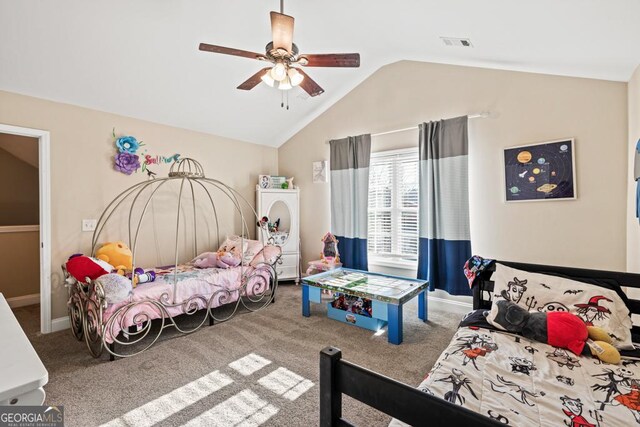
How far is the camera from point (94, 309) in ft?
8.04

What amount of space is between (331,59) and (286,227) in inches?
129

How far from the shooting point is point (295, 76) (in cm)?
218

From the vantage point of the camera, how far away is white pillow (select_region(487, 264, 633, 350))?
1763 mm

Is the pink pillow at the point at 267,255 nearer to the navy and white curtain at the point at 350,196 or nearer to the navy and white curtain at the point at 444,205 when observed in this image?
the navy and white curtain at the point at 350,196

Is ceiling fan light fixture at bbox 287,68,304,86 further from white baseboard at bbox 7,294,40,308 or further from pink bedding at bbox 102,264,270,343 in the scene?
white baseboard at bbox 7,294,40,308

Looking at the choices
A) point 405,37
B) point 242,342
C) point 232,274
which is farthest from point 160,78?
point 242,342

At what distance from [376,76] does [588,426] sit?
164 inches

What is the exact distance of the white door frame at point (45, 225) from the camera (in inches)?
119

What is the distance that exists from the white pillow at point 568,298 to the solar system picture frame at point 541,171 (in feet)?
4.04

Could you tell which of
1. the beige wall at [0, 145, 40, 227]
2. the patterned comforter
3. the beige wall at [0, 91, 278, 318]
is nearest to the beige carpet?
the patterned comforter

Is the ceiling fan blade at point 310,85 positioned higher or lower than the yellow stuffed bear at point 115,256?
higher

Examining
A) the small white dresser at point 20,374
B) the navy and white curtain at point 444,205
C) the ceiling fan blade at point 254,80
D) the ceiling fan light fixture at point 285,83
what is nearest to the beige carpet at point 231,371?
the navy and white curtain at point 444,205

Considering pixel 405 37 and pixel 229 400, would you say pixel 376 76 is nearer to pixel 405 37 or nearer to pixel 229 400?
pixel 405 37

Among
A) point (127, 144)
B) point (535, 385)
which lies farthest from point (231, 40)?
point (535, 385)
